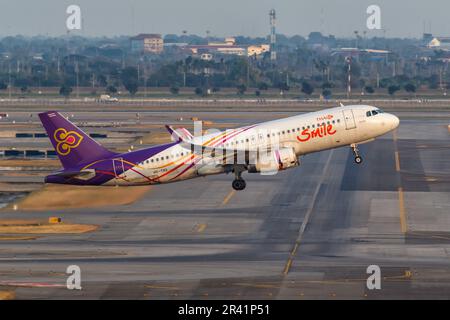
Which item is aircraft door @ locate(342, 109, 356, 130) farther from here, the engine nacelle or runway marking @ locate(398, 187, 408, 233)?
runway marking @ locate(398, 187, 408, 233)

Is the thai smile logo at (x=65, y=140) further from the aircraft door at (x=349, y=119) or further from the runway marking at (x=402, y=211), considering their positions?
the runway marking at (x=402, y=211)

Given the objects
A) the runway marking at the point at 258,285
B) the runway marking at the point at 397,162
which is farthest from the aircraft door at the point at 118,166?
the runway marking at the point at 397,162

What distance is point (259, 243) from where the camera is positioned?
107 meters

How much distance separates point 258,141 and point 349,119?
9.33 meters

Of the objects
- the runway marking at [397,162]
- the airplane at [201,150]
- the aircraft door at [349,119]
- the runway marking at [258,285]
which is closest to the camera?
the runway marking at [258,285]

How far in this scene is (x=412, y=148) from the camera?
187m

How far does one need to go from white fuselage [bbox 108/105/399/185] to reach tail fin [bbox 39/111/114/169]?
3597mm

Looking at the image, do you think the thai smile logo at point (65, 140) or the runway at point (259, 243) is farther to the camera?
the thai smile logo at point (65, 140)

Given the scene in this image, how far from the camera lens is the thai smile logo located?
109 meters

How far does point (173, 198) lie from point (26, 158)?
171 ft

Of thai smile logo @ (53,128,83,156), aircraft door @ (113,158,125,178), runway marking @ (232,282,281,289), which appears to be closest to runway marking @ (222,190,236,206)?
aircraft door @ (113,158,125,178)

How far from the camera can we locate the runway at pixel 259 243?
88188 mm

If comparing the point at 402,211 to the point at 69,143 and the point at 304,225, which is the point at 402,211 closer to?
the point at 304,225
